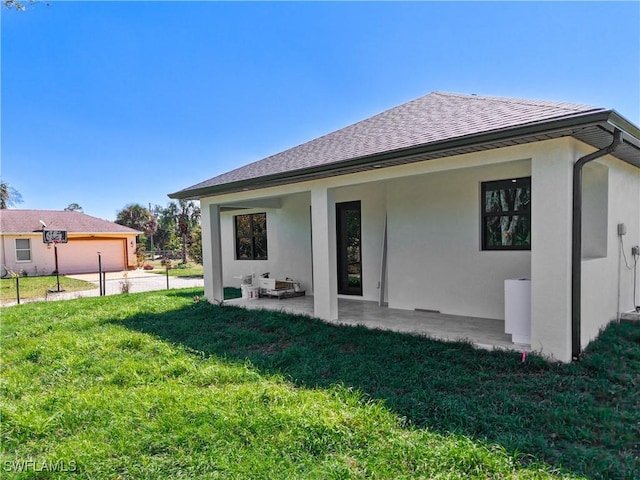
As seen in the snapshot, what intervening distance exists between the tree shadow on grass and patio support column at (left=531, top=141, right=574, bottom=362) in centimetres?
36

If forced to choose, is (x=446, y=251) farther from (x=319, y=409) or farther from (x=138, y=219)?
(x=138, y=219)

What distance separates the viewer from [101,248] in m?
25.8

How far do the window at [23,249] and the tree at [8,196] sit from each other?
18384mm

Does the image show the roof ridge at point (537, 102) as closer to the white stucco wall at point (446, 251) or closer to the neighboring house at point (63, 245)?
the white stucco wall at point (446, 251)

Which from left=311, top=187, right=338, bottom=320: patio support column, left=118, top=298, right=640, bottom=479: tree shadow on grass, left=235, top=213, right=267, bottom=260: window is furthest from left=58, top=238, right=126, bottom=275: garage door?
left=311, top=187, right=338, bottom=320: patio support column

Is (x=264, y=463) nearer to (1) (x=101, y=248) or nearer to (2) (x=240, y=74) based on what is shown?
(2) (x=240, y=74)

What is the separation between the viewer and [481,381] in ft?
13.9

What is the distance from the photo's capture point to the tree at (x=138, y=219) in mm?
40906

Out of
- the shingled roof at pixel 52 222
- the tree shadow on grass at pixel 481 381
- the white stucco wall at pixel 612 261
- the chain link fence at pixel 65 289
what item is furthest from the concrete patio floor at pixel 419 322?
the shingled roof at pixel 52 222

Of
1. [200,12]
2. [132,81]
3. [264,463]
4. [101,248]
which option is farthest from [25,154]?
[264,463]

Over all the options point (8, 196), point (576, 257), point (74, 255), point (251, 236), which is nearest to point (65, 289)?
point (251, 236)

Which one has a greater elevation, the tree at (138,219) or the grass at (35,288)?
the tree at (138,219)

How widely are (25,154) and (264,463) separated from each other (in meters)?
34.8

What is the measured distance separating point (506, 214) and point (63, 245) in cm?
2676
